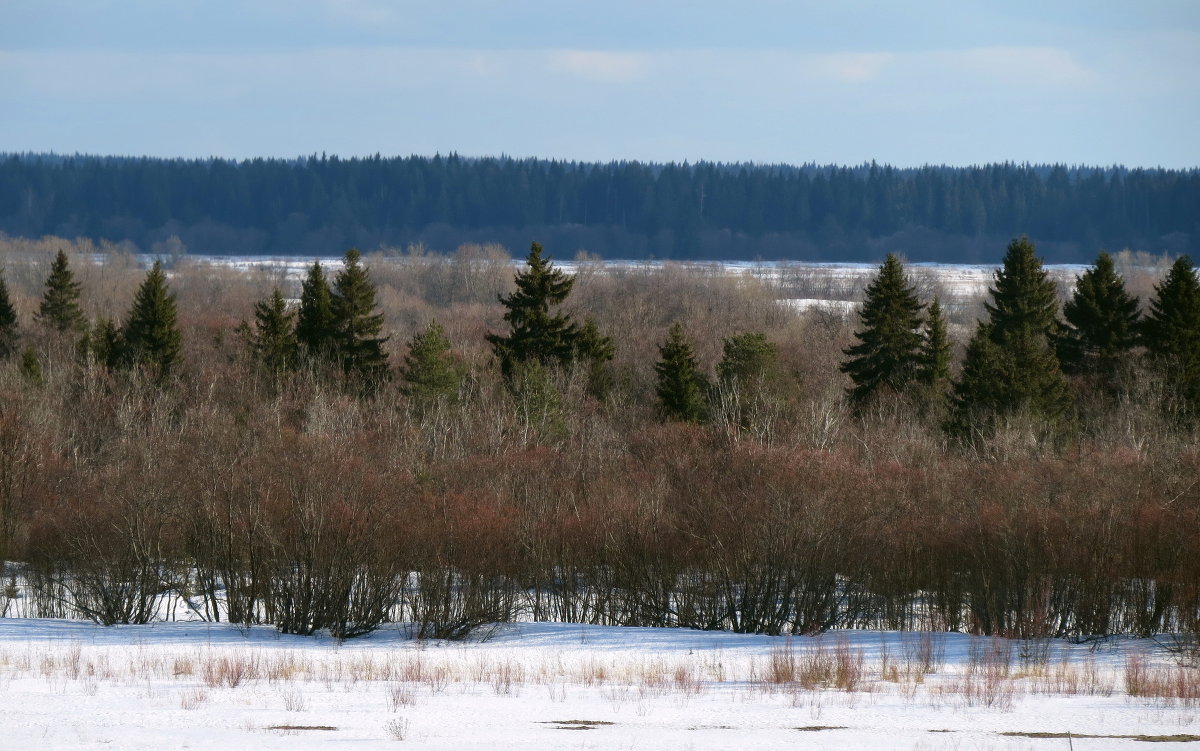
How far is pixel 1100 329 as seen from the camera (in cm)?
5694

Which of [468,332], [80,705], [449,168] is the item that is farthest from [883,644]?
[449,168]

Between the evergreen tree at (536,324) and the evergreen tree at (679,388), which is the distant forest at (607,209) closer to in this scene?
the evergreen tree at (536,324)

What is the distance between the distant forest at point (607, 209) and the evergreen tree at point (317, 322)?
373ft

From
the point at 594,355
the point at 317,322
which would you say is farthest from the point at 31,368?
the point at 594,355

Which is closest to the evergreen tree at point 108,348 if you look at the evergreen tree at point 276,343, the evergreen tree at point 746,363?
the evergreen tree at point 276,343

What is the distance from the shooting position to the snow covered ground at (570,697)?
42.8 feet

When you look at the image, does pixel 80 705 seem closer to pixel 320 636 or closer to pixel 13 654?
pixel 13 654

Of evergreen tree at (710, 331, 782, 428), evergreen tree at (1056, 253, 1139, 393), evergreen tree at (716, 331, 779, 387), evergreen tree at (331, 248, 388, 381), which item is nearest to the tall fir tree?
evergreen tree at (1056, 253, 1139, 393)

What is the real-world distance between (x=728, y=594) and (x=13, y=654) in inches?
576

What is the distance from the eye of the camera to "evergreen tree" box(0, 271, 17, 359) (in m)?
67.7

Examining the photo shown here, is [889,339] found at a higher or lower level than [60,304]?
lower

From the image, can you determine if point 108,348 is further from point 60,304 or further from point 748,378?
point 748,378

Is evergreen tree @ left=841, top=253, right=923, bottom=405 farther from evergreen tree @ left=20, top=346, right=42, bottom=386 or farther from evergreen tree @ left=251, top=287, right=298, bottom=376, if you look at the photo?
evergreen tree @ left=20, top=346, right=42, bottom=386

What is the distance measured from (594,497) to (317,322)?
101 feet
